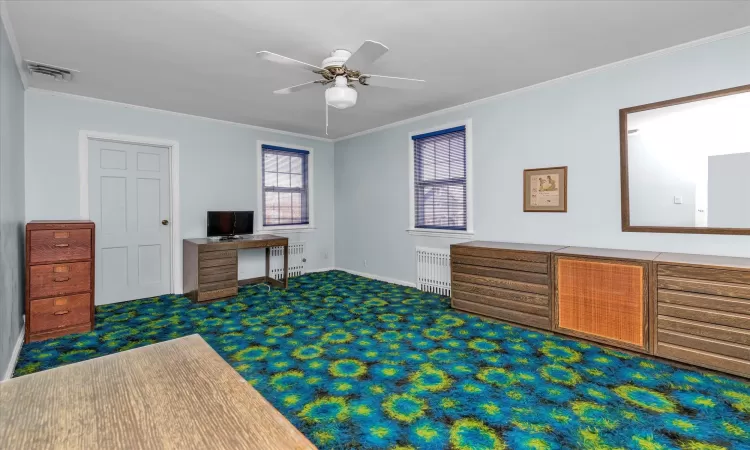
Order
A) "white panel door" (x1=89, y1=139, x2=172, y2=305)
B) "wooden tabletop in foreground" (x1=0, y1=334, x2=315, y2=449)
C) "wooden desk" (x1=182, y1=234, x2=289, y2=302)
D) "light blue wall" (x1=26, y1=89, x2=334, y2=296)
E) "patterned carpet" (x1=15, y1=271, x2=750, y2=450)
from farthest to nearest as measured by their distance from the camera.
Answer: "wooden desk" (x1=182, y1=234, x2=289, y2=302), "white panel door" (x1=89, y1=139, x2=172, y2=305), "light blue wall" (x1=26, y1=89, x2=334, y2=296), "patterned carpet" (x1=15, y1=271, x2=750, y2=450), "wooden tabletop in foreground" (x1=0, y1=334, x2=315, y2=449)

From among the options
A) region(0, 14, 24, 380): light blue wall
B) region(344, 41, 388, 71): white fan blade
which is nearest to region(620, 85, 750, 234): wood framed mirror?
region(344, 41, 388, 71): white fan blade

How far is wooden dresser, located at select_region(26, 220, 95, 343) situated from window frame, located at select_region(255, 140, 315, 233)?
97.9 inches

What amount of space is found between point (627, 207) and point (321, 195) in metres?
4.73

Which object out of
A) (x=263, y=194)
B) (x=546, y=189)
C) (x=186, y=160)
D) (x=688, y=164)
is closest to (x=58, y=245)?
(x=186, y=160)

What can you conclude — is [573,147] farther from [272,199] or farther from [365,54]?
[272,199]

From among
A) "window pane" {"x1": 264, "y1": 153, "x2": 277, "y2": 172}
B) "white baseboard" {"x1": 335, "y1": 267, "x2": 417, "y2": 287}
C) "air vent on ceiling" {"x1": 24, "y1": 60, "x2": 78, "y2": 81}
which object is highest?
"air vent on ceiling" {"x1": 24, "y1": 60, "x2": 78, "y2": 81}

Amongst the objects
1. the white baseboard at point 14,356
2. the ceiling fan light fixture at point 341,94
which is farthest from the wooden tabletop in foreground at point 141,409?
the ceiling fan light fixture at point 341,94

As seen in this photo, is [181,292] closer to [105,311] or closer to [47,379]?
[105,311]

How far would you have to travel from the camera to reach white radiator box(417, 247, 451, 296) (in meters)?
5.04

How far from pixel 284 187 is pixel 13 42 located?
370 cm

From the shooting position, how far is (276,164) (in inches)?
244

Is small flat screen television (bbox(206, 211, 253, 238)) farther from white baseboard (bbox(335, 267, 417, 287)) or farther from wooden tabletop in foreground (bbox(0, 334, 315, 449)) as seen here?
wooden tabletop in foreground (bbox(0, 334, 315, 449))

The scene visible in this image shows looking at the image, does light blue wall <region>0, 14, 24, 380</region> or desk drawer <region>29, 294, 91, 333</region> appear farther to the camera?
desk drawer <region>29, 294, 91, 333</region>

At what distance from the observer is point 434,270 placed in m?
5.18
